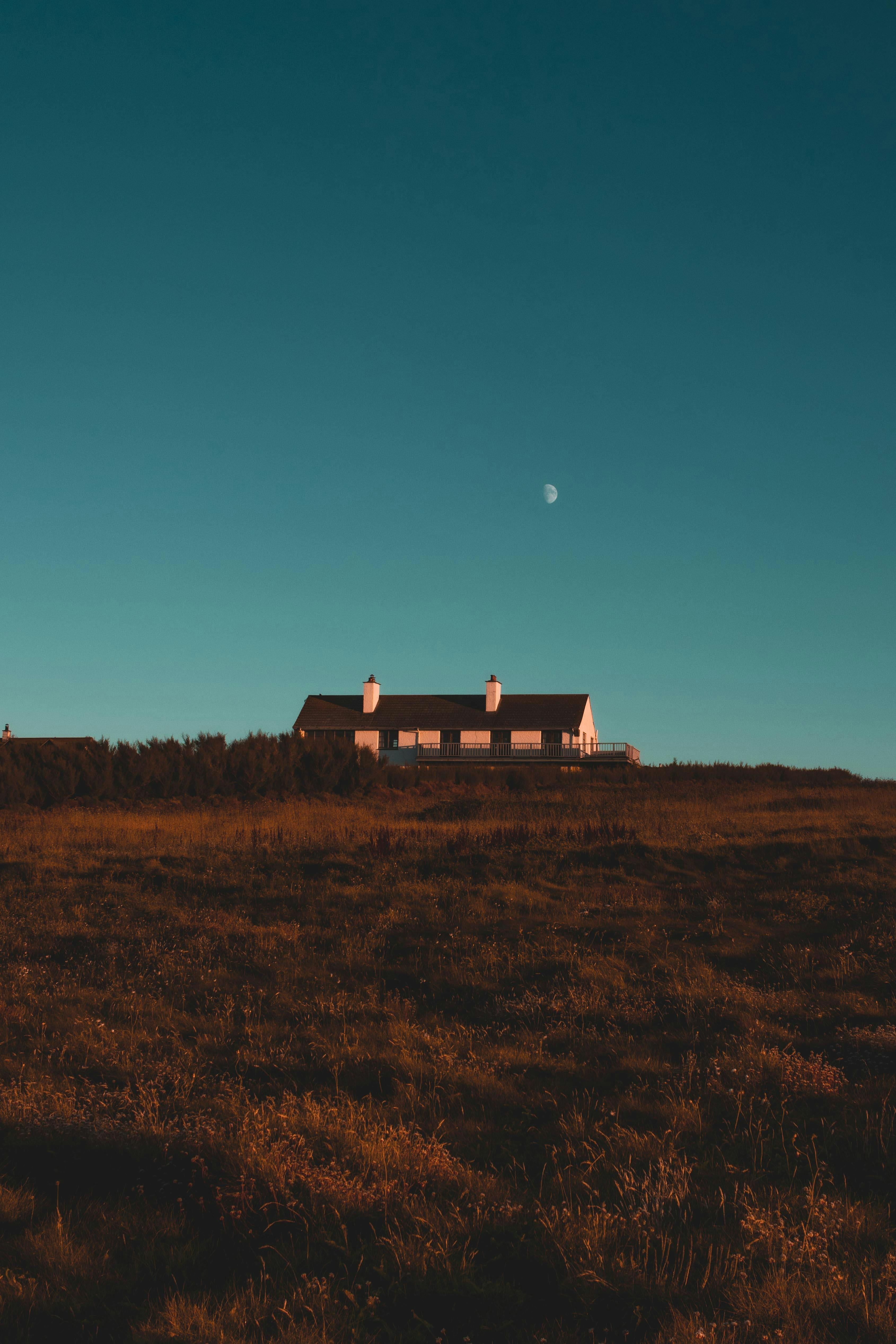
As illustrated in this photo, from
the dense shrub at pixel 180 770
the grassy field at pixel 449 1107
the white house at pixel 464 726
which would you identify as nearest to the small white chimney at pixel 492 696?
the white house at pixel 464 726

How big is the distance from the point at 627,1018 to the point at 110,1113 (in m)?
4.18

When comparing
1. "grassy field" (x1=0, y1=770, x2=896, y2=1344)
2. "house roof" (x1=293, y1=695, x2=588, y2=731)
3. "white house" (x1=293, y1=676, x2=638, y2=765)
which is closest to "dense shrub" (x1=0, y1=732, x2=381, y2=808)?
"grassy field" (x1=0, y1=770, x2=896, y2=1344)

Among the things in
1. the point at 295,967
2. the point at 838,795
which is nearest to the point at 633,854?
the point at 295,967

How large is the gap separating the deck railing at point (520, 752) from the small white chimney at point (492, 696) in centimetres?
230

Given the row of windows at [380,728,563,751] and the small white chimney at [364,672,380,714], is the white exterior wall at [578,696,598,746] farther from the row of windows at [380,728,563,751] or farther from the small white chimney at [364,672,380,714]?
the small white chimney at [364,672,380,714]

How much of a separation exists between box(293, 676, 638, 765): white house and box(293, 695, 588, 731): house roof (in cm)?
5

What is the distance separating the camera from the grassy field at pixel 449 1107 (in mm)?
3826

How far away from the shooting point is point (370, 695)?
2181 inches

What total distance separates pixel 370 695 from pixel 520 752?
33.6 ft

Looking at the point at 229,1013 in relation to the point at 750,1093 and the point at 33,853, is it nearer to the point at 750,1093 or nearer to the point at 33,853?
the point at 750,1093

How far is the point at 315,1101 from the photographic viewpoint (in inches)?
236

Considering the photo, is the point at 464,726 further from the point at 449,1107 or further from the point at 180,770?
the point at 449,1107

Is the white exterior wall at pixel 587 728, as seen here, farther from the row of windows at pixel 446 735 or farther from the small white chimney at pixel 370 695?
the small white chimney at pixel 370 695

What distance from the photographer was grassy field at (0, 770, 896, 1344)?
383cm
